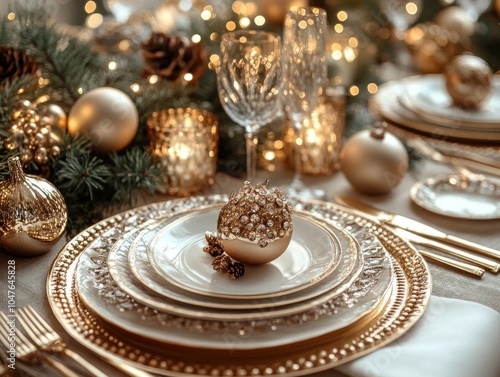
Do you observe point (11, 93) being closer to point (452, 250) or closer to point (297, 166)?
point (297, 166)

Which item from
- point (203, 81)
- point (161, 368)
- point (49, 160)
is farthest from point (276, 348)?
point (203, 81)

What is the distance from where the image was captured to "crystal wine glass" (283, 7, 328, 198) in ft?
3.32

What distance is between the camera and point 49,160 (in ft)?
3.32

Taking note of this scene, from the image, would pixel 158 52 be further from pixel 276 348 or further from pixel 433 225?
pixel 276 348

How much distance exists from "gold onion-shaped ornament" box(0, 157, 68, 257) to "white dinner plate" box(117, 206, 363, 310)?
0.39 ft

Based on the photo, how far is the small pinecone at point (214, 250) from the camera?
2.52 feet

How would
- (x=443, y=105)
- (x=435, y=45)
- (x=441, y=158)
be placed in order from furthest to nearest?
(x=435, y=45)
(x=443, y=105)
(x=441, y=158)

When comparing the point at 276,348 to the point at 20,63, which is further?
the point at 20,63

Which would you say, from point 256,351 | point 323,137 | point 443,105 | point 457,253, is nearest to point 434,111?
point 443,105

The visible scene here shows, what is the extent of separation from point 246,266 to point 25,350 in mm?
261

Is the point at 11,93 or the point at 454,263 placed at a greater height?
the point at 11,93

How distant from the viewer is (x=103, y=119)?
1.06 meters

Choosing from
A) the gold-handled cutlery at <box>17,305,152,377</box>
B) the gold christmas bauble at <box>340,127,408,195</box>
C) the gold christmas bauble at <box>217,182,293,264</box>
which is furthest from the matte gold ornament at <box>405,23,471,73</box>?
the gold-handled cutlery at <box>17,305,152,377</box>

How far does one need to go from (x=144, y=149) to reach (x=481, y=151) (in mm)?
660
